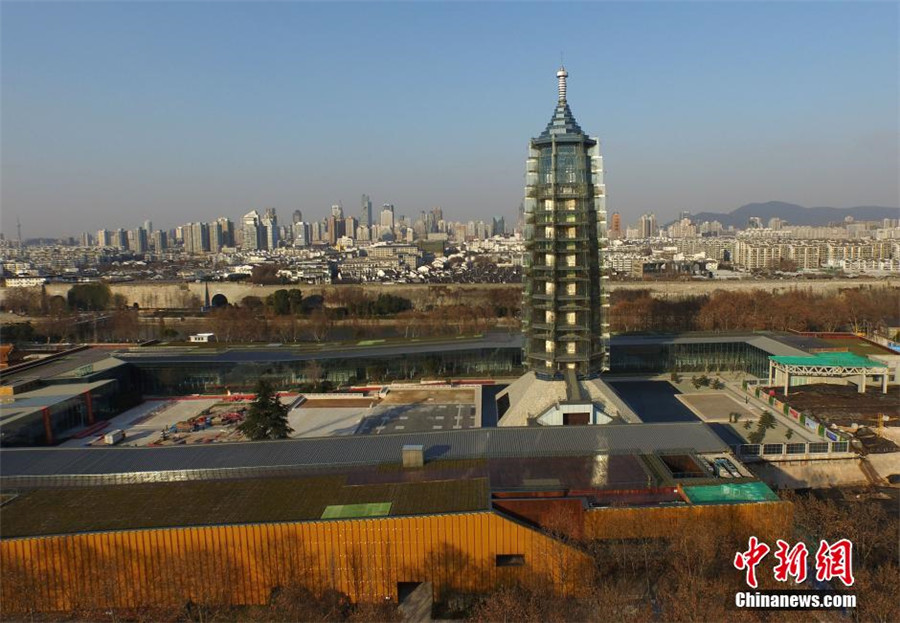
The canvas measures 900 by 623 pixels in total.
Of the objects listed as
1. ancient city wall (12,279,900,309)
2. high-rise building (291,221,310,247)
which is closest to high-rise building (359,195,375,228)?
high-rise building (291,221,310,247)

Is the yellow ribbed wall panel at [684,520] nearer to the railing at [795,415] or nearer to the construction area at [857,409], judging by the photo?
the railing at [795,415]

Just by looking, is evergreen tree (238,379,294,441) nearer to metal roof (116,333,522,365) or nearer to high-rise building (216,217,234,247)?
metal roof (116,333,522,365)

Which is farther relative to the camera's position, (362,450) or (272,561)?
(362,450)

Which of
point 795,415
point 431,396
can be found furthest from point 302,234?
point 795,415

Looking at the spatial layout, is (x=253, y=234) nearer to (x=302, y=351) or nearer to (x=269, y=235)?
(x=269, y=235)

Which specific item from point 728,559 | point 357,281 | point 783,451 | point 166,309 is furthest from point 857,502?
point 357,281

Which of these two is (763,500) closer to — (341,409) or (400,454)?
(400,454)
